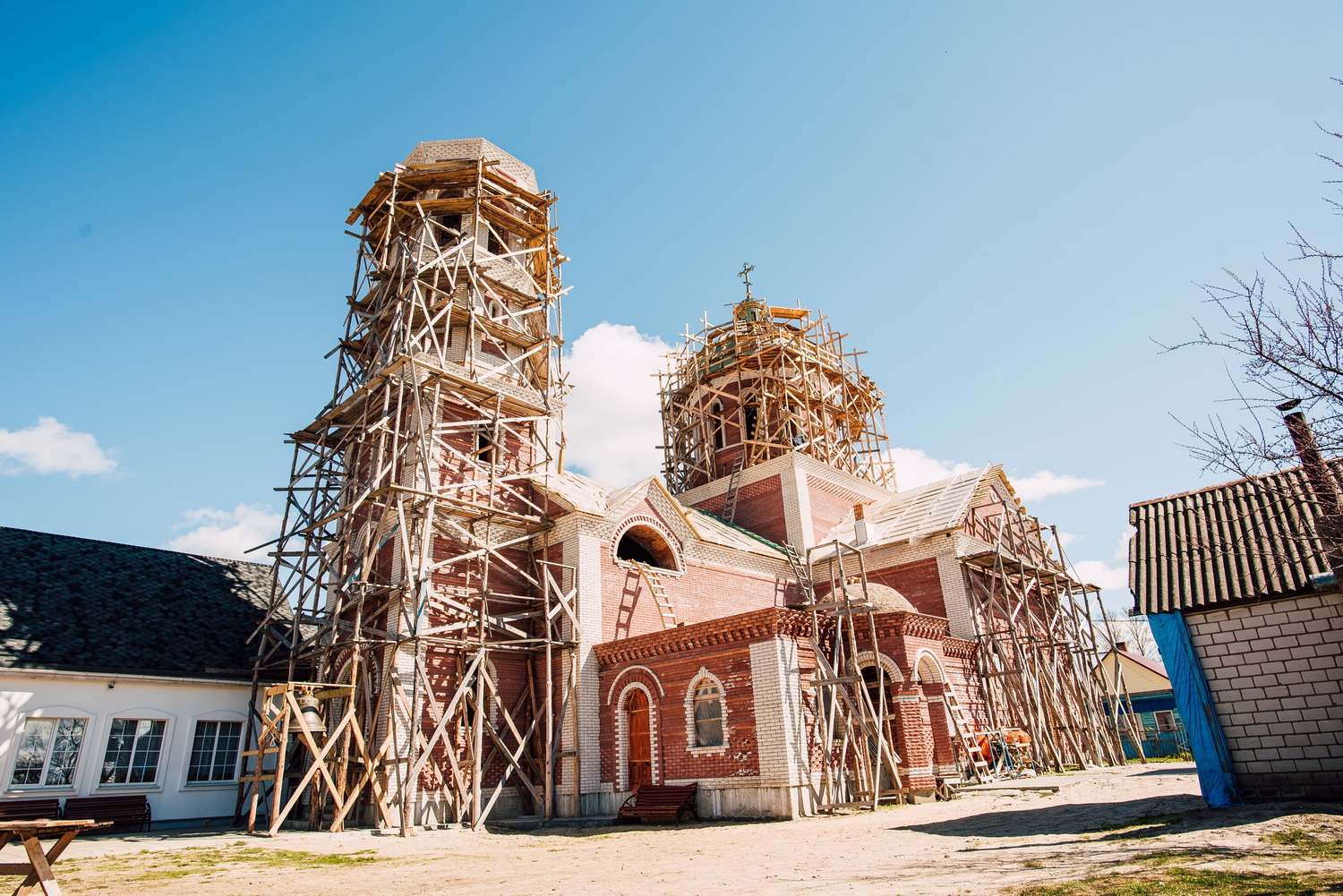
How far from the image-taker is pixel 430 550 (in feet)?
55.4

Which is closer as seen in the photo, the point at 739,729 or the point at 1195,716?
the point at 1195,716

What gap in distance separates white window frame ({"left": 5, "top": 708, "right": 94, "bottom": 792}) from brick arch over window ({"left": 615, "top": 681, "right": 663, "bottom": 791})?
10.9m

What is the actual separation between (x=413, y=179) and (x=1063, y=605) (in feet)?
76.3

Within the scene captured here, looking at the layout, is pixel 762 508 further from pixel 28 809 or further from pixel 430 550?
pixel 28 809

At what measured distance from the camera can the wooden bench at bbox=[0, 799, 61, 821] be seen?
1477cm

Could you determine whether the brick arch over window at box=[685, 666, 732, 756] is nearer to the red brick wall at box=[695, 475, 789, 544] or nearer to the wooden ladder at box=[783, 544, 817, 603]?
the wooden ladder at box=[783, 544, 817, 603]

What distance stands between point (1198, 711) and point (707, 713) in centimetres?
854

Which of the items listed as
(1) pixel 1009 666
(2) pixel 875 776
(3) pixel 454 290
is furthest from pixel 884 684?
(3) pixel 454 290

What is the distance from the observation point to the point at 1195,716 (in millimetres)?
11711

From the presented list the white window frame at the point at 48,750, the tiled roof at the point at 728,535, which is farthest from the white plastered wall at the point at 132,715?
the tiled roof at the point at 728,535

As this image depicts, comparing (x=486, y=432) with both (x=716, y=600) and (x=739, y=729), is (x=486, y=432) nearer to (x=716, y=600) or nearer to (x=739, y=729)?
(x=716, y=600)

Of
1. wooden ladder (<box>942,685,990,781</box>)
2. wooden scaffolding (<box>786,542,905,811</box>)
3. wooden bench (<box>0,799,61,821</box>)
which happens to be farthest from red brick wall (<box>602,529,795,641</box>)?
wooden bench (<box>0,799,61,821</box>)

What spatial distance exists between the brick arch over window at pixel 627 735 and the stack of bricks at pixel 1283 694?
33.2ft

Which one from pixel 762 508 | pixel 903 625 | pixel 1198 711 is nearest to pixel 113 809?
pixel 903 625
